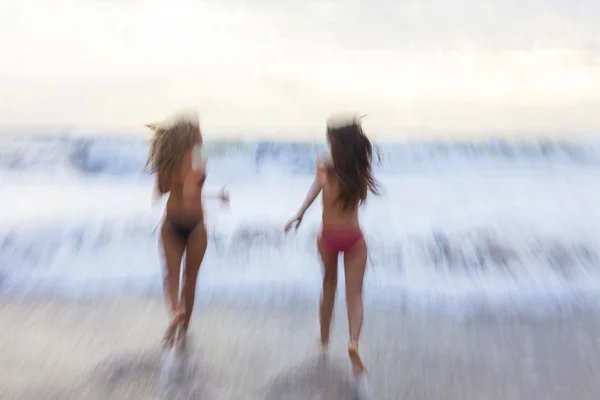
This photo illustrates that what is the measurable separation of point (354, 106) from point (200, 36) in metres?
0.76

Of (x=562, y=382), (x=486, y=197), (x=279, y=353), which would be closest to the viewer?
(x=562, y=382)

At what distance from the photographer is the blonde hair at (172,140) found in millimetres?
1876

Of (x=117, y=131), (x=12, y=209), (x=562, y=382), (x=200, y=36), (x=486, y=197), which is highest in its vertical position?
(x=200, y=36)

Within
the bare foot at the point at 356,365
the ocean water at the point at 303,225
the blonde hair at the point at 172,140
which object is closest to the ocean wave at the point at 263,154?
the ocean water at the point at 303,225

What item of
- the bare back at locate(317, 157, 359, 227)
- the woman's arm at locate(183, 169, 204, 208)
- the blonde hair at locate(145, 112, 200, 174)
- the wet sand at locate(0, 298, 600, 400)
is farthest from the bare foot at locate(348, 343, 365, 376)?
the blonde hair at locate(145, 112, 200, 174)

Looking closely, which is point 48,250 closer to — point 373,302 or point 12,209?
point 12,209

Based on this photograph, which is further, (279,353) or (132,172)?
(132,172)

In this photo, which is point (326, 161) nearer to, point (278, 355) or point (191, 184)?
point (191, 184)

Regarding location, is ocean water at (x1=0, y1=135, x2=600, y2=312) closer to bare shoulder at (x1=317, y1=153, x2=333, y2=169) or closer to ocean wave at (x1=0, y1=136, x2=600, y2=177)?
ocean wave at (x1=0, y1=136, x2=600, y2=177)

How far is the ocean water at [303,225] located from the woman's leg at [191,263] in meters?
0.51

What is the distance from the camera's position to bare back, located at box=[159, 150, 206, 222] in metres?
1.89

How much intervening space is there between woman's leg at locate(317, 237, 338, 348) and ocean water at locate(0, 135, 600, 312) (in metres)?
0.55

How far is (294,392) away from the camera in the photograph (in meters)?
1.61

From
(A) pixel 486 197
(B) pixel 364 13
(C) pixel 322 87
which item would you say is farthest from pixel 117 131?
(A) pixel 486 197
